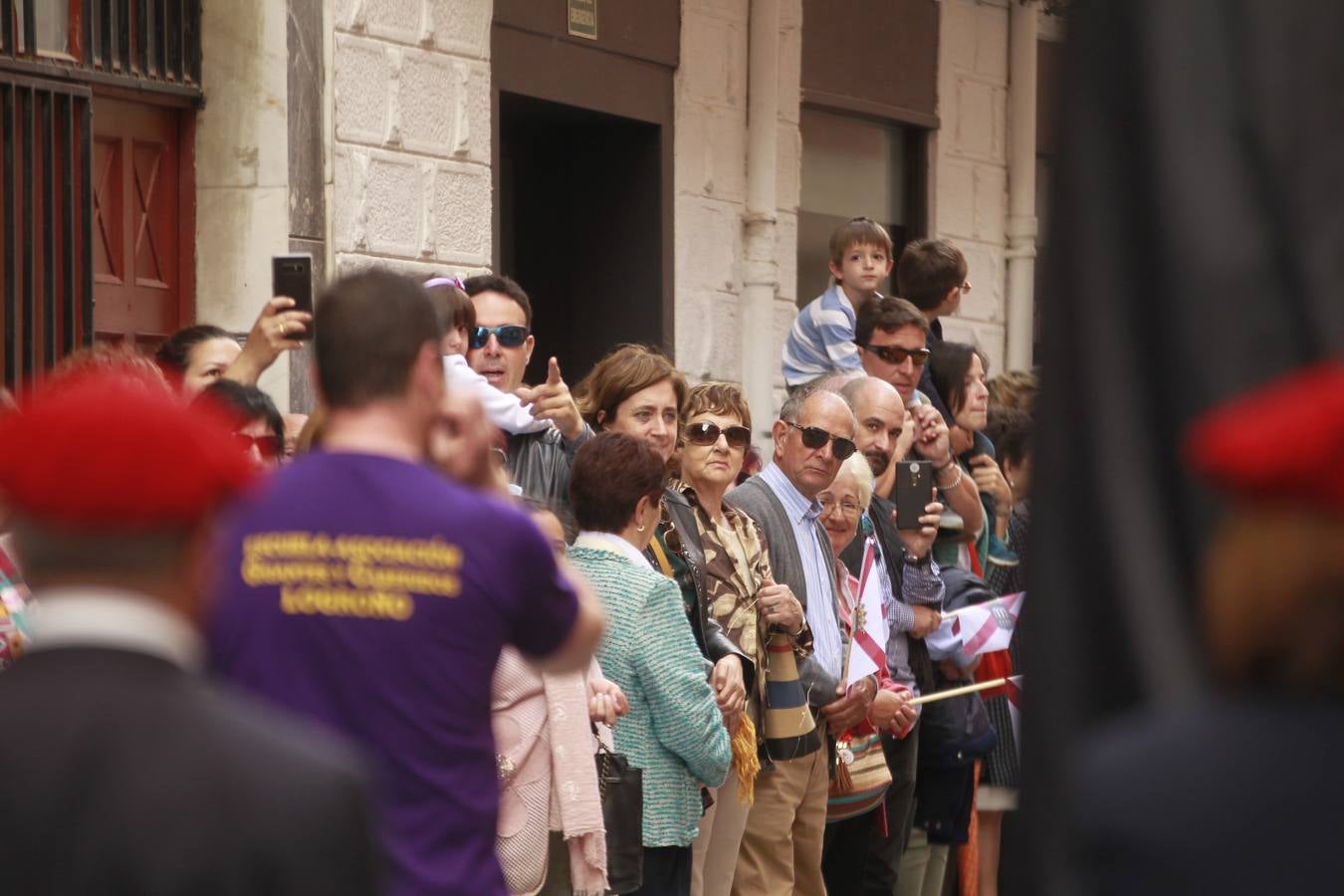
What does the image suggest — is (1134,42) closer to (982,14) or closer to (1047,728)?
(1047,728)

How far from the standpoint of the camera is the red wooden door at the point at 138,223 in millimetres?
8289

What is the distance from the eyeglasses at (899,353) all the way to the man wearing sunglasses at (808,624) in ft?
4.05

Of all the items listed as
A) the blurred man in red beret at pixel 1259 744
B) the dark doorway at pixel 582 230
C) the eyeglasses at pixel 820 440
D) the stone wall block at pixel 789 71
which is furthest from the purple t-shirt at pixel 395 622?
the stone wall block at pixel 789 71

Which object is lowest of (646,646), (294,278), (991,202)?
(646,646)

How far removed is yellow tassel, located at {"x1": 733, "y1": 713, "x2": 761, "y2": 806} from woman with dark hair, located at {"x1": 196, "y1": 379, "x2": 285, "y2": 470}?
A: 1.95m

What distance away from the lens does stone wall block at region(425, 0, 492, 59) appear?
31.2 feet

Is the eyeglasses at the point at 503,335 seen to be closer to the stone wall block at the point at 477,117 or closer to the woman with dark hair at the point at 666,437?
the woman with dark hair at the point at 666,437

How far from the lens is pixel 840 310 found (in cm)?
974

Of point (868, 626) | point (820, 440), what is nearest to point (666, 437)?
point (820, 440)

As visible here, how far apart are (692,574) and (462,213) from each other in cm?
305

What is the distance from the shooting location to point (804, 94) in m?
12.5

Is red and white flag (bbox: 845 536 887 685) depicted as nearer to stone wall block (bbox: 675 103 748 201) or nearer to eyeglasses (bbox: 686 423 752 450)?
eyeglasses (bbox: 686 423 752 450)

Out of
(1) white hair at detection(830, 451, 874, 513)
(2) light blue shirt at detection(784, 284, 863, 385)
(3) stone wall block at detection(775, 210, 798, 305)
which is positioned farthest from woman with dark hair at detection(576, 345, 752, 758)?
(3) stone wall block at detection(775, 210, 798, 305)

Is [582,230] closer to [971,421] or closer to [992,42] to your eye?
[971,421]
